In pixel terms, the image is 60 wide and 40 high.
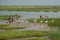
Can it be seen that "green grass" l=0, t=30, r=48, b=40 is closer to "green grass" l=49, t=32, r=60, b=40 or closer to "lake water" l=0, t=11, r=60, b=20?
"green grass" l=49, t=32, r=60, b=40

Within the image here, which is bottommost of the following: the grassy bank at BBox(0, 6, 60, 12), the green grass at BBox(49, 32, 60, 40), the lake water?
the green grass at BBox(49, 32, 60, 40)

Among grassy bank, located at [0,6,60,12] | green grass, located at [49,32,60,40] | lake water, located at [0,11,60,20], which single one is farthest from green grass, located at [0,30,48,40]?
grassy bank, located at [0,6,60,12]

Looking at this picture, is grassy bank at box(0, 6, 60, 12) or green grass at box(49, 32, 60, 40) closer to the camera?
green grass at box(49, 32, 60, 40)

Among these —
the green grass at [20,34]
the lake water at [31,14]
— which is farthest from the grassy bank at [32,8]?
the green grass at [20,34]

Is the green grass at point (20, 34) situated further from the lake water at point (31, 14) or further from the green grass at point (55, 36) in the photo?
the lake water at point (31, 14)

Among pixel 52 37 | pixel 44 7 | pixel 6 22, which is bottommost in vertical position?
pixel 52 37

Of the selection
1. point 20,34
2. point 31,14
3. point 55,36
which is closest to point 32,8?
point 31,14

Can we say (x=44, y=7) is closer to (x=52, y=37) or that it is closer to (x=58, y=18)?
(x=58, y=18)

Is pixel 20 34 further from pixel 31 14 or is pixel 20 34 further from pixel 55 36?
pixel 55 36
